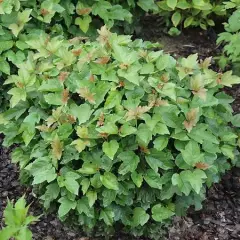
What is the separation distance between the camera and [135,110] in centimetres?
313

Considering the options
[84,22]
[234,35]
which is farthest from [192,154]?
[84,22]

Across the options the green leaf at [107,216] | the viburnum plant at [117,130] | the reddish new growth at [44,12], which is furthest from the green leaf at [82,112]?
the reddish new growth at [44,12]

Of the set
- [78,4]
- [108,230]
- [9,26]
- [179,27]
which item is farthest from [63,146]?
[179,27]

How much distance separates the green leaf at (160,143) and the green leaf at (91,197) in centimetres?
47

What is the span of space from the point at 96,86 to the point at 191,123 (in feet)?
2.01

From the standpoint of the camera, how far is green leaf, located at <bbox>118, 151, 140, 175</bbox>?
10.4 ft

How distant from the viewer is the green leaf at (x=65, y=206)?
325cm

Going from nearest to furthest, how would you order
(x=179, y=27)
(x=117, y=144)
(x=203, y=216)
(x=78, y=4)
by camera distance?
(x=117, y=144), (x=203, y=216), (x=78, y=4), (x=179, y=27)

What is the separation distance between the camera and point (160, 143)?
3205mm

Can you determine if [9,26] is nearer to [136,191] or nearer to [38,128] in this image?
[38,128]

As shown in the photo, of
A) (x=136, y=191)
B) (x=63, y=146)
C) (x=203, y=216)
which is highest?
(x=63, y=146)

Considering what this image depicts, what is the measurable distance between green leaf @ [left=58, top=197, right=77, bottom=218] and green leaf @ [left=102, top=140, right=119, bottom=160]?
43 cm

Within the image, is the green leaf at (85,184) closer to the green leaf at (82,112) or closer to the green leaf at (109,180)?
the green leaf at (109,180)

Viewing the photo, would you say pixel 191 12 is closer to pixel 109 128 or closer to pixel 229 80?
pixel 229 80
